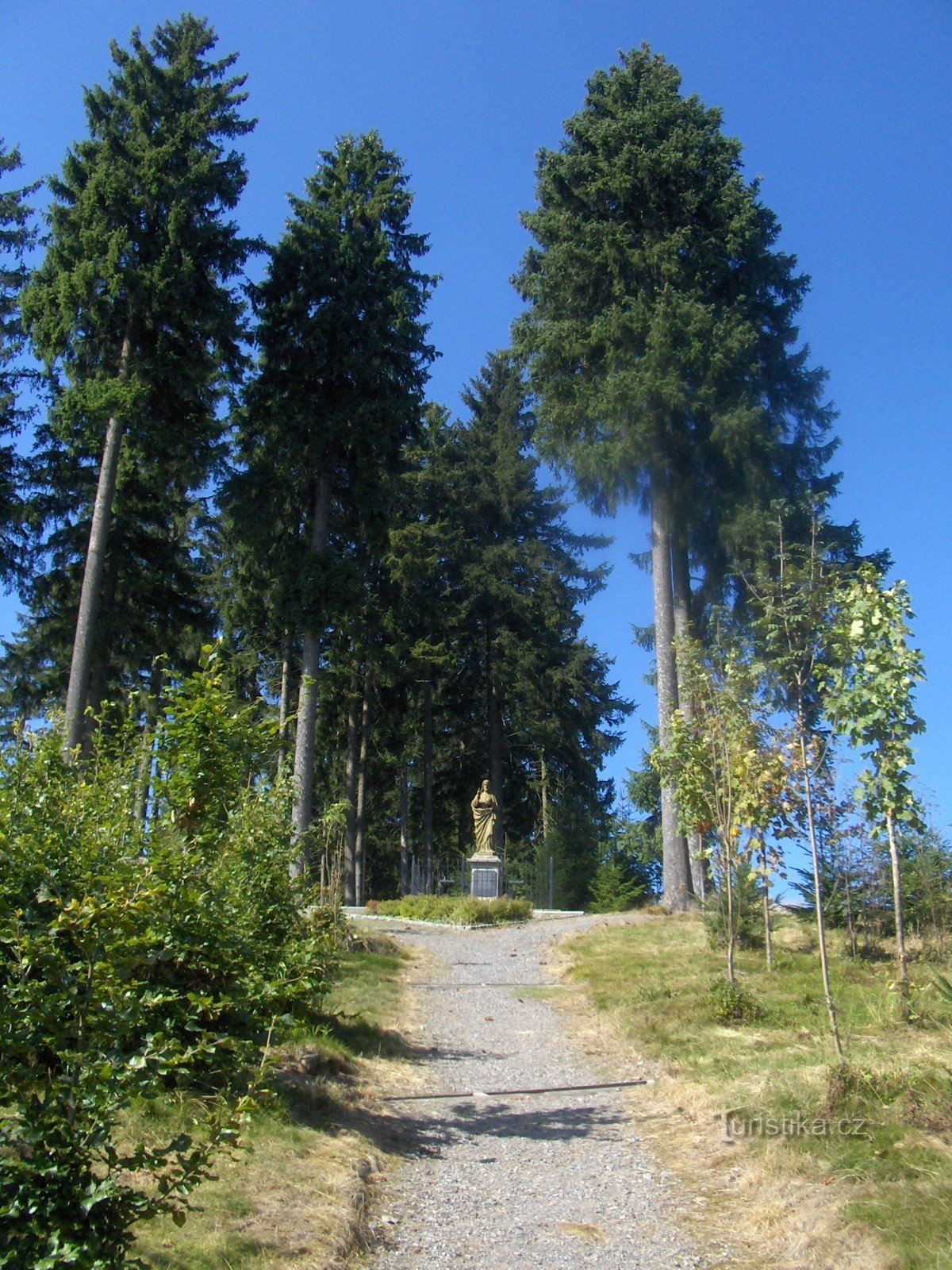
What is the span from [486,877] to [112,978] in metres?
19.3

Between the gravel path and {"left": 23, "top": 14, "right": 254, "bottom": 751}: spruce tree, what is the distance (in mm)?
8504

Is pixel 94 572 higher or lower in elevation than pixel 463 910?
higher

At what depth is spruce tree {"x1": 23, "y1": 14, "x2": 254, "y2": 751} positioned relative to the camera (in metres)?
14.8

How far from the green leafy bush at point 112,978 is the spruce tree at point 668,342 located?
463 inches

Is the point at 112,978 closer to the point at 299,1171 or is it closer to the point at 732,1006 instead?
the point at 299,1171

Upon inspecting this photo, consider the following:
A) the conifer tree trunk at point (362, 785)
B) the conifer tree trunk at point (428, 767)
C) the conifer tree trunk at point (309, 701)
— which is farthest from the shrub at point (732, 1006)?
the conifer tree trunk at point (362, 785)

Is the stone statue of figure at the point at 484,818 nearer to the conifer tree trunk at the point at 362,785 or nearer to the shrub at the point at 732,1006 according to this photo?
the conifer tree trunk at the point at 362,785

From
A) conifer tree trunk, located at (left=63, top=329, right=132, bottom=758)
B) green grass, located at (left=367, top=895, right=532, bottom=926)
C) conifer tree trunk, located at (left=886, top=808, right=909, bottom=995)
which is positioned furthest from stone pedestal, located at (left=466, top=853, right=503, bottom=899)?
conifer tree trunk, located at (left=886, top=808, right=909, bottom=995)

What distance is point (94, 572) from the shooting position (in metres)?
14.1

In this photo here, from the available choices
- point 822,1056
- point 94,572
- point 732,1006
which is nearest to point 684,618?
point 732,1006

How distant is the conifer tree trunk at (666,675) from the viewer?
16.0 metres

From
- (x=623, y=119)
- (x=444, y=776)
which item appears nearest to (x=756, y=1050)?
(x=623, y=119)

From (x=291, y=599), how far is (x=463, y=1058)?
389 inches

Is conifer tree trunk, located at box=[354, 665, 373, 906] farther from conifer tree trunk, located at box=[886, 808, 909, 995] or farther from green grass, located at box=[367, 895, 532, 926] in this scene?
conifer tree trunk, located at box=[886, 808, 909, 995]
